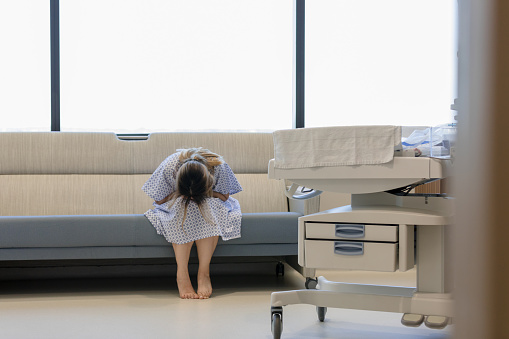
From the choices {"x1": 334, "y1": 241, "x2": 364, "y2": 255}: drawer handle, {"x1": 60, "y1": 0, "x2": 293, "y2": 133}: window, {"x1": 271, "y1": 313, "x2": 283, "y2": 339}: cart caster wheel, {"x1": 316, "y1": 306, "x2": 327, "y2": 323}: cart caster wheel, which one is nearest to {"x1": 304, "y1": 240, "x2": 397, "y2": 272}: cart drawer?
{"x1": 334, "y1": 241, "x2": 364, "y2": 255}: drawer handle

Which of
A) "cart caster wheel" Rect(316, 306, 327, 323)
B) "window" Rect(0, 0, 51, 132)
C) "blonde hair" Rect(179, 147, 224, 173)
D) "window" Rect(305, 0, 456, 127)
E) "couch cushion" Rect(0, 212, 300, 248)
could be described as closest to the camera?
"cart caster wheel" Rect(316, 306, 327, 323)

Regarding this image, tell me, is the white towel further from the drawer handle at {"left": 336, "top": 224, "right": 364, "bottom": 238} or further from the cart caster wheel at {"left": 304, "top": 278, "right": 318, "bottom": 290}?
the cart caster wheel at {"left": 304, "top": 278, "right": 318, "bottom": 290}

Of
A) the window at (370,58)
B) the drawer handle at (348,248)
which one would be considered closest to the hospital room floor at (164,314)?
the drawer handle at (348,248)

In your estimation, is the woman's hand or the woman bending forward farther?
the woman's hand

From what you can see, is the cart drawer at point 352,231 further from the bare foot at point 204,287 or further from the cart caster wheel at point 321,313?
the bare foot at point 204,287

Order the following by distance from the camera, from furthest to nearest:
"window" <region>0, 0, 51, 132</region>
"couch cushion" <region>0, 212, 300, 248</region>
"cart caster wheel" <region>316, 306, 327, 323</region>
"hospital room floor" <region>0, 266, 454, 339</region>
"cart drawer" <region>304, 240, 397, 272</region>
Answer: "window" <region>0, 0, 51, 132</region> → "couch cushion" <region>0, 212, 300, 248</region> → "cart caster wheel" <region>316, 306, 327, 323</region> → "hospital room floor" <region>0, 266, 454, 339</region> → "cart drawer" <region>304, 240, 397, 272</region>

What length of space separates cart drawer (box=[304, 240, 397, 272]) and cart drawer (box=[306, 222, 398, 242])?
19 millimetres

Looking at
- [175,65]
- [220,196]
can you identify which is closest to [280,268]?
[220,196]

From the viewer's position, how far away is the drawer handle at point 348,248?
1970 millimetres

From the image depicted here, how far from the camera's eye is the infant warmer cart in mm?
1937

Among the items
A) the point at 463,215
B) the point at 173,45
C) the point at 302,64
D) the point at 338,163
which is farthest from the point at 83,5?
the point at 463,215

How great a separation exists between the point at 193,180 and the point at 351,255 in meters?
1.19

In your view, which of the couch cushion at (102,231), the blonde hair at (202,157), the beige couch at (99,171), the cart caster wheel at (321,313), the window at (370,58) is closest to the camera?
the cart caster wheel at (321,313)

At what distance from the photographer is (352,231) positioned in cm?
200
